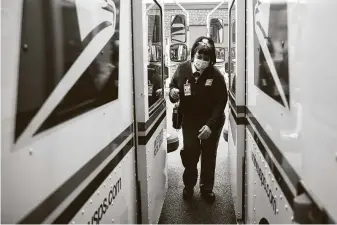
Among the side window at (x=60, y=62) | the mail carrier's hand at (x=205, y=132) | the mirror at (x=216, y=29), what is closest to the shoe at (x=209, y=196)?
the mail carrier's hand at (x=205, y=132)

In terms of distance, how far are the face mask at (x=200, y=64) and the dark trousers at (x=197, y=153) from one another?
0.58m

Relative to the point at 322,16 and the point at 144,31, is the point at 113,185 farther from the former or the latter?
the point at 322,16

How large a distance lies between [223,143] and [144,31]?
4610mm

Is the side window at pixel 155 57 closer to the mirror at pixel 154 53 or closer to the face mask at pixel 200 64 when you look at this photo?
the mirror at pixel 154 53

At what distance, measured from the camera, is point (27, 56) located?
1.16 meters

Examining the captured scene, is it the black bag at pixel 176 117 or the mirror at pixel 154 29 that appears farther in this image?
the black bag at pixel 176 117

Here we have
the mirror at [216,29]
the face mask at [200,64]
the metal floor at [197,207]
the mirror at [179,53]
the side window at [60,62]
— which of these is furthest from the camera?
the mirror at [216,29]

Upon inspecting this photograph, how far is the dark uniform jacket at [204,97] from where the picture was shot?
407 cm

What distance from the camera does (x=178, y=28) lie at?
6.85 meters

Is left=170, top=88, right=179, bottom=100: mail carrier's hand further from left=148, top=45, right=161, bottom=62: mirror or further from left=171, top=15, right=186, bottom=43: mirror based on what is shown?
left=171, top=15, right=186, bottom=43: mirror

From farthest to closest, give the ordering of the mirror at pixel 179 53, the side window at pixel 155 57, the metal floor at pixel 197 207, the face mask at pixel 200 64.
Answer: the mirror at pixel 179 53 < the face mask at pixel 200 64 < the metal floor at pixel 197 207 < the side window at pixel 155 57

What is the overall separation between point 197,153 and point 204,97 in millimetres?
616

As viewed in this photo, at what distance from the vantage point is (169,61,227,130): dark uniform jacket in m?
4.07

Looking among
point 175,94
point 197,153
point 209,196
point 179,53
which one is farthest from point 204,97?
point 179,53
